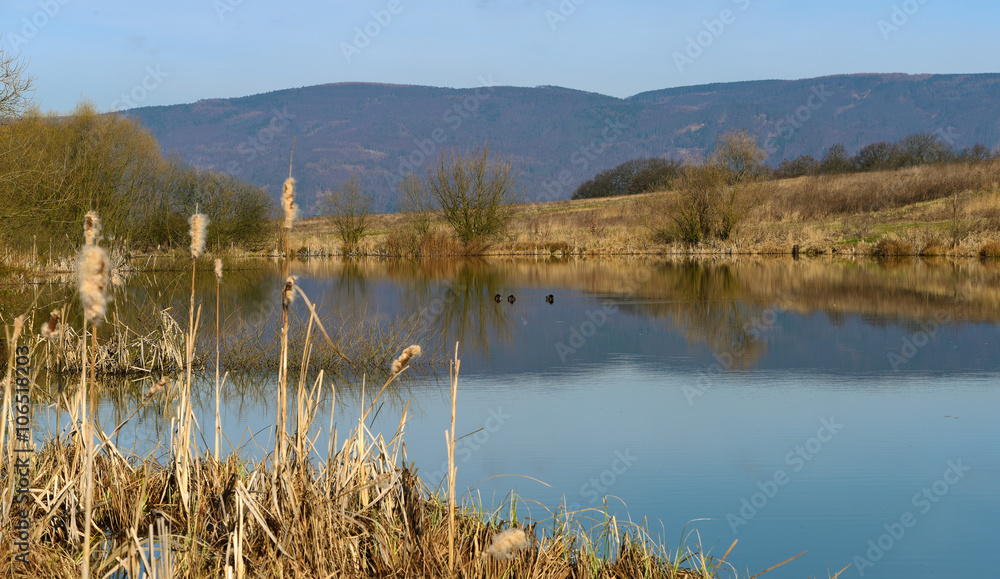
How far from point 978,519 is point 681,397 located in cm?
373

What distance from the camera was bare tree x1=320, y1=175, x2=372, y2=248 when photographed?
41750 millimetres

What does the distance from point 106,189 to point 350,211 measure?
18.6 meters

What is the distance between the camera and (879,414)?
314 inches

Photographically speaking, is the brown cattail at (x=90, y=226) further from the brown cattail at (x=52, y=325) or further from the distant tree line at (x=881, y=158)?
→ the distant tree line at (x=881, y=158)

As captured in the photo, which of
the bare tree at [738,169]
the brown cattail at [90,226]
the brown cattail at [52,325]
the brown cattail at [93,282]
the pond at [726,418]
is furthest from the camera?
the bare tree at [738,169]

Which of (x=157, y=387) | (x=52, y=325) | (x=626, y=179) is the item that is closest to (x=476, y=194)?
(x=157, y=387)

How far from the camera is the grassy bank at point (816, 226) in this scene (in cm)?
3250

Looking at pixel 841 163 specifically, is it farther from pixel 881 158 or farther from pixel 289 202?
pixel 289 202

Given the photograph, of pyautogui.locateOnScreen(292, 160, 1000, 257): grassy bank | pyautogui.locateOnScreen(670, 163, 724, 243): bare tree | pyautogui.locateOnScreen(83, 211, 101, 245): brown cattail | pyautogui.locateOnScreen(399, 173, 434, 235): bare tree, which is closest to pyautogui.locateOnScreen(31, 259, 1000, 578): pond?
pyautogui.locateOnScreen(83, 211, 101, 245): brown cattail

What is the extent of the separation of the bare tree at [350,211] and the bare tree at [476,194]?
18.0 feet

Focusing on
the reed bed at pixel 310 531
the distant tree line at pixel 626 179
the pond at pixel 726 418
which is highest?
the distant tree line at pixel 626 179

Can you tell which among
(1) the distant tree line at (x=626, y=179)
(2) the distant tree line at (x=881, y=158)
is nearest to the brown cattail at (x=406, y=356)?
(2) the distant tree line at (x=881, y=158)

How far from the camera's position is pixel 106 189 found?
2394 centimetres

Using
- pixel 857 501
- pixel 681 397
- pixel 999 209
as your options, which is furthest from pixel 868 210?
pixel 857 501
